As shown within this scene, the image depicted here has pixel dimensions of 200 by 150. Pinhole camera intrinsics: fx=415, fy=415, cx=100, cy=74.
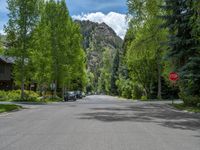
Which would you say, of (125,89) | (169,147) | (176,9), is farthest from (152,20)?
(169,147)

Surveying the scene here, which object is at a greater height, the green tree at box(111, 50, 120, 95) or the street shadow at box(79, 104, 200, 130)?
the green tree at box(111, 50, 120, 95)

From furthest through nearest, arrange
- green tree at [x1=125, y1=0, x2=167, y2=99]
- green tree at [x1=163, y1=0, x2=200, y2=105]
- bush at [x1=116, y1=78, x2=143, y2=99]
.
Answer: bush at [x1=116, y1=78, x2=143, y2=99]
green tree at [x1=125, y1=0, x2=167, y2=99]
green tree at [x1=163, y1=0, x2=200, y2=105]

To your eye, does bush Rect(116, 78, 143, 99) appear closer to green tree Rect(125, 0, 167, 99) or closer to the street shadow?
Answer: green tree Rect(125, 0, 167, 99)

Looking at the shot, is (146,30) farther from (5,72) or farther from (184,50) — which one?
(5,72)

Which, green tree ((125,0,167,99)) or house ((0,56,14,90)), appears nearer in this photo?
green tree ((125,0,167,99))

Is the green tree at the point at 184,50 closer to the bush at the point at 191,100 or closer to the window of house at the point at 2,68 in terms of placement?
the bush at the point at 191,100

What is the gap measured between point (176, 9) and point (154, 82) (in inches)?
1175

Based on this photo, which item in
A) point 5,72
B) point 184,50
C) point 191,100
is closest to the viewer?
point 191,100

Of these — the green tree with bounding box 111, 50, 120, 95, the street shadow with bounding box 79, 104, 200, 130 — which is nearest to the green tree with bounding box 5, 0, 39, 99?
the street shadow with bounding box 79, 104, 200, 130

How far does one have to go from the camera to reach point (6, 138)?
12.6 metres

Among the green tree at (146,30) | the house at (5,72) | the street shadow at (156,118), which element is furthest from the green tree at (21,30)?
the street shadow at (156,118)

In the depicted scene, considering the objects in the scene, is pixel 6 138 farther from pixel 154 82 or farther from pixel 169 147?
pixel 154 82

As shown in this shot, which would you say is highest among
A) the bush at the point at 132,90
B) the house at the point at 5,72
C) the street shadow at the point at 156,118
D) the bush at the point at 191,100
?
Result: the house at the point at 5,72

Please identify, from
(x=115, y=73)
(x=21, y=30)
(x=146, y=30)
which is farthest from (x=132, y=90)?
(x=115, y=73)
